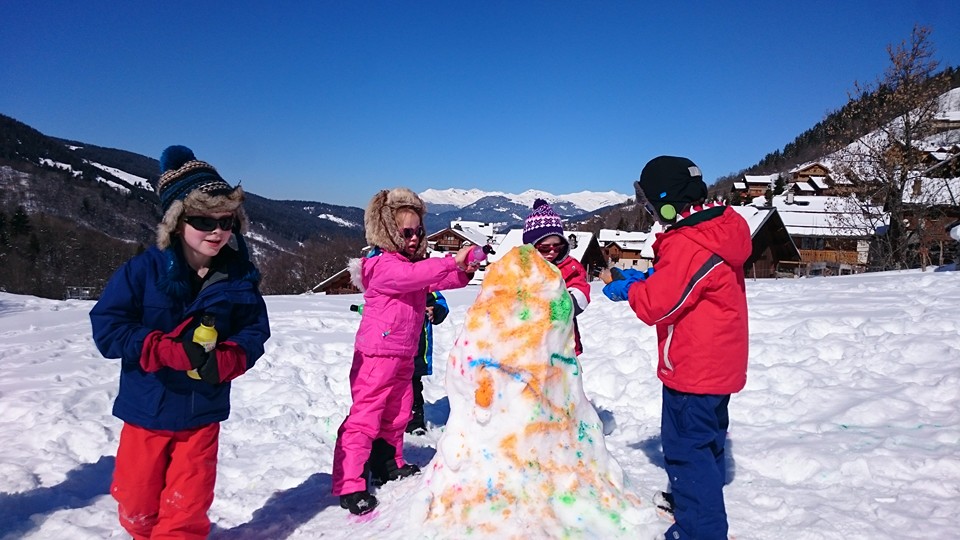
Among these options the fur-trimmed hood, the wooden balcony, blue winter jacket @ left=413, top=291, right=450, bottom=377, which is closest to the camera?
the fur-trimmed hood

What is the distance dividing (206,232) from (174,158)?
0.45 metres

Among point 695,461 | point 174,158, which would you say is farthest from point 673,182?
point 174,158

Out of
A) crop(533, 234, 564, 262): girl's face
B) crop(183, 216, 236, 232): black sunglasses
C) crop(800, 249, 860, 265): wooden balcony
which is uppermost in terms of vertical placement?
crop(800, 249, 860, 265): wooden balcony

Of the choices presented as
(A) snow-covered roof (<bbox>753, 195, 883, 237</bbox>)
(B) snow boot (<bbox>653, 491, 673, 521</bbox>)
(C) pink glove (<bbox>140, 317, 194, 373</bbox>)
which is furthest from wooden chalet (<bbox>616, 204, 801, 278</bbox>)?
(C) pink glove (<bbox>140, 317, 194, 373</bbox>)

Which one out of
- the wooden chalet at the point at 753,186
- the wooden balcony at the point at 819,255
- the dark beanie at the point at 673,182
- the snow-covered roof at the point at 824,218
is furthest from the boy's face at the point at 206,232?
the wooden chalet at the point at 753,186

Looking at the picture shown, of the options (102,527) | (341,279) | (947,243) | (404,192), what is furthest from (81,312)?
(341,279)

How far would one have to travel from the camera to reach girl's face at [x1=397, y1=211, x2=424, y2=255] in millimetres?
3822

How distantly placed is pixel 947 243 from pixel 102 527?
108ft

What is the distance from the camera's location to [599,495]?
2.76m

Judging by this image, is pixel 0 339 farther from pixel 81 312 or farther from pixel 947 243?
pixel 947 243

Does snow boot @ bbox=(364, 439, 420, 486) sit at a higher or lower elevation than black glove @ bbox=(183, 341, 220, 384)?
lower

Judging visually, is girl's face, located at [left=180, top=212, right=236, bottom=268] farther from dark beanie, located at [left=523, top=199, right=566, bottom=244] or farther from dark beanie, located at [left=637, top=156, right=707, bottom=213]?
dark beanie, located at [left=637, top=156, right=707, bottom=213]

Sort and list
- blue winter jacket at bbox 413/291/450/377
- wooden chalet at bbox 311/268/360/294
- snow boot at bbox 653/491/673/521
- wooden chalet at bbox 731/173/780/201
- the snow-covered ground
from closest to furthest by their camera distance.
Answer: snow boot at bbox 653/491/673/521 < the snow-covered ground < blue winter jacket at bbox 413/291/450/377 < wooden chalet at bbox 311/268/360/294 < wooden chalet at bbox 731/173/780/201

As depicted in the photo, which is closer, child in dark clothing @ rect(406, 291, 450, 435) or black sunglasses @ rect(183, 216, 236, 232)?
black sunglasses @ rect(183, 216, 236, 232)
